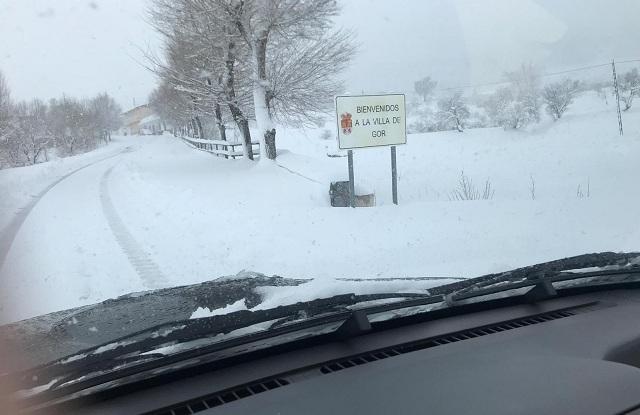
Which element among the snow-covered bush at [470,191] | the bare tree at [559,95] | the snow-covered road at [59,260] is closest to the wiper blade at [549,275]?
the snow-covered road at [59,260]

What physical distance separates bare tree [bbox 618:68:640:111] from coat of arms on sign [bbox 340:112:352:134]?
6.02 metres

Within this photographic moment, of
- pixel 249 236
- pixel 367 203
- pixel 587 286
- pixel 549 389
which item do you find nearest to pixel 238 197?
pixel 367 203

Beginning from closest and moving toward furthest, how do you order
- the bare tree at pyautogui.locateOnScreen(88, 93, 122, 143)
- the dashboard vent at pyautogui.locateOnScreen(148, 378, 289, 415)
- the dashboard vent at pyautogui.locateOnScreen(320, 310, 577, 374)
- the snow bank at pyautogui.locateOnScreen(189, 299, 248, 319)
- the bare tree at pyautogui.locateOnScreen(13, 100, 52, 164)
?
the dashboard vent at pyautogui.locateOnScreen(148, 378, 289, 415)
the dashboard vent at pyautogui.locateOnScreen(320, 310, 577, 374)
the snow bank at pyautogui.locateOnScreen(189, 299, 248, 319)
the bare tree at pyautogui.locateOnScreen(13, 100, 52, 164)
the bare tree at pyautogui.locateOnScreen(88, 93, 122, 143)

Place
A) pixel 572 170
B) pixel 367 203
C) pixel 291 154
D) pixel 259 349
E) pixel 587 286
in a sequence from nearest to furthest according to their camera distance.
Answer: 1. pixel 259 349
2. pixel 587 286
3. pixel 367 203
4. pixel 572 170
5. pixel 291 154

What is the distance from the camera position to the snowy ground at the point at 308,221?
5961 millimetres

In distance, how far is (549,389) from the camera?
2.47 m

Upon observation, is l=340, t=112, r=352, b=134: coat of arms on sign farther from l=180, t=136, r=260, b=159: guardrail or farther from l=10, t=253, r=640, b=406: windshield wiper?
l=180, t=136, r=260, b=159: guardrail

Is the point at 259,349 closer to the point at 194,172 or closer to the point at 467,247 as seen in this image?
the point at 467,247

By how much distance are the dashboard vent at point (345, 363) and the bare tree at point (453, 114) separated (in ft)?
38.4

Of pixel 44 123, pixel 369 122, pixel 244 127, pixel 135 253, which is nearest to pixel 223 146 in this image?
pixel 244 127

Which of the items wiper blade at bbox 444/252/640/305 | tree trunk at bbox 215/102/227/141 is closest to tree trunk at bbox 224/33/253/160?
tree trunk at bbox 215/102/227/141

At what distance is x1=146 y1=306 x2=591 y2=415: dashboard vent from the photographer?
7.54ft

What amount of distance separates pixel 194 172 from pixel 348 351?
13.2m

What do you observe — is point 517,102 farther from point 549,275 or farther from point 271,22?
point 549,275
